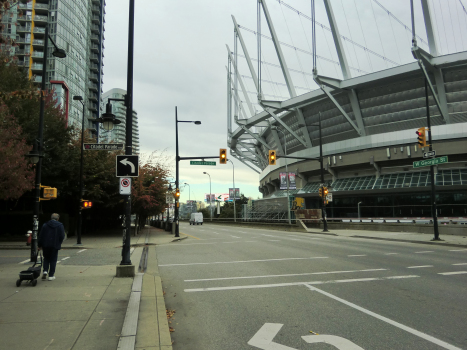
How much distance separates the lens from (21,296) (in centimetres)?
762

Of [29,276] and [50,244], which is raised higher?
[50,244]

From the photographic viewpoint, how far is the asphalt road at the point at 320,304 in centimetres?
517

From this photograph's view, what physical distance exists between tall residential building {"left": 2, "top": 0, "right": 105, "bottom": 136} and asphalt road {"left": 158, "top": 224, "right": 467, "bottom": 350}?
61090 millimetres

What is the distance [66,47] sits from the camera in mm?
72125

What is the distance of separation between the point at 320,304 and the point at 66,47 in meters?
77.6

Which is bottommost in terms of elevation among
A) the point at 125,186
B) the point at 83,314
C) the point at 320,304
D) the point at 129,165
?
the point at 320,304

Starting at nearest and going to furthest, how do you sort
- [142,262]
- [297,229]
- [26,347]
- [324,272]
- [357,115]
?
[26,347]
[324,272]
[142,262]
[297,229]
[357,115]

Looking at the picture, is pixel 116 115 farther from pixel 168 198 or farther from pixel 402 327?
pixel 402 327

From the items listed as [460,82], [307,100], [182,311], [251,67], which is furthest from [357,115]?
[182,311]

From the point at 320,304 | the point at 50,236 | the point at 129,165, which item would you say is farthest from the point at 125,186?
the point at 320,304

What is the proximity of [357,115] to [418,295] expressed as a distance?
49671mm

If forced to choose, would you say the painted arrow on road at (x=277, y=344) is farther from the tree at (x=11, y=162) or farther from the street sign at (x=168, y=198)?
the street sign at (x=168, y=198)

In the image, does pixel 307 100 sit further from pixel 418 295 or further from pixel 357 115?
pixel 418 295

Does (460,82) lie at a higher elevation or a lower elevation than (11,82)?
higher
